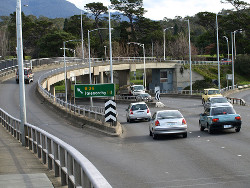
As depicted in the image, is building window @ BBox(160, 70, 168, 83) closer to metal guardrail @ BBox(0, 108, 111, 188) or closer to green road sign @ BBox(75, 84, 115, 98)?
green road sign @ BBox(75, 84, 115, 98)

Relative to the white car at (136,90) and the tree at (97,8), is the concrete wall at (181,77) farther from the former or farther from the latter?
the white car at (136,90)

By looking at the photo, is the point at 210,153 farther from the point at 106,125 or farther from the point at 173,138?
the point at 106,125

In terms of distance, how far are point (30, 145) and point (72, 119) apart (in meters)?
20.1

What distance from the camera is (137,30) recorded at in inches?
5059

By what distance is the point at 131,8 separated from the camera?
12525 cm

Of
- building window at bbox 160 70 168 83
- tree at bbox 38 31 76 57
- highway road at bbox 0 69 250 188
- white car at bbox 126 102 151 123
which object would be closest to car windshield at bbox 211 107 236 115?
highway road at bbox 0 69 250 188

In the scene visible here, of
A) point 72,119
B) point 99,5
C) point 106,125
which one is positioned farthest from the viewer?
point 99,5

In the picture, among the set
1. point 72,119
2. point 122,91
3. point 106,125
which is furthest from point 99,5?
point 106,125

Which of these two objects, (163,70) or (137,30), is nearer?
(163,70)

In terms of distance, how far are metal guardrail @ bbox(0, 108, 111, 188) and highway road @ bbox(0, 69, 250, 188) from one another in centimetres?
191

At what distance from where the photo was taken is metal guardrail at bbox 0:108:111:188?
727 cm

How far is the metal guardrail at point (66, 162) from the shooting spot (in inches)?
286

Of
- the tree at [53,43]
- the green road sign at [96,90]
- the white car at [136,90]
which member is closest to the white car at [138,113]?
the green road sign at [96,90]

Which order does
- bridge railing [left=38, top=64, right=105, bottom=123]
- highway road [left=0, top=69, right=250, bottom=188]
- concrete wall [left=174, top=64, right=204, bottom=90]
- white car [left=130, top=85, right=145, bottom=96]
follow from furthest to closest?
1. concrete wall [left=174, top=64, right=204, bottom=90]
2. white car [left=130, top=85, right=145, bottom=96]
3. bridge railing [left=38, top=64, right=105, bottom=123]
4. highway road [left=0, top=69, right=250, bottom=188]
